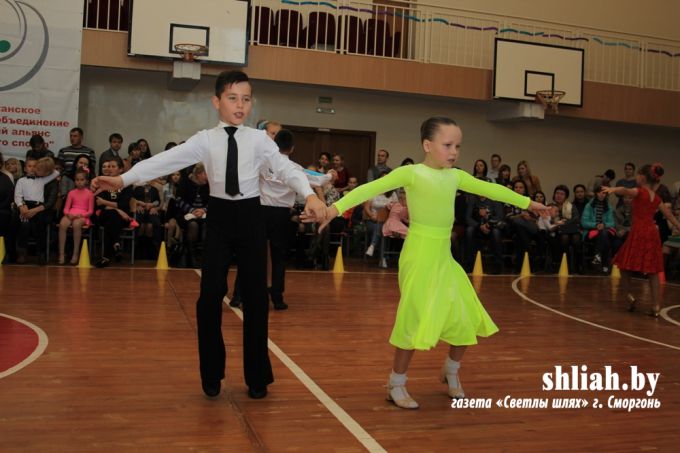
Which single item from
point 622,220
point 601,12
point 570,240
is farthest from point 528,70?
point 601,12

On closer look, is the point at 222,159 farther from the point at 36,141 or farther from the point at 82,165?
the point at 36,141

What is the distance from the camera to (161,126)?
15875 millimetres

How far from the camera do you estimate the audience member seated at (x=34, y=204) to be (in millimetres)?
10938

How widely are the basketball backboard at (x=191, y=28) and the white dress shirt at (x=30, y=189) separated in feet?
11.4

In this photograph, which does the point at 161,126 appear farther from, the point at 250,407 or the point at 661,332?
the point at 250,407

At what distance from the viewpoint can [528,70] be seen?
51.9 ft

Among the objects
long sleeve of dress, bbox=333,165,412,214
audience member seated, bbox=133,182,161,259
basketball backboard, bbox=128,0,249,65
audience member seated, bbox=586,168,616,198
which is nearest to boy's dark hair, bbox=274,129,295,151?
long sleeve of dress, bbox=333,165,412,214

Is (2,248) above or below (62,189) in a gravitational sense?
below

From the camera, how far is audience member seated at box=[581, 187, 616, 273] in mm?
13859

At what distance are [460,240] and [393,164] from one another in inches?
179

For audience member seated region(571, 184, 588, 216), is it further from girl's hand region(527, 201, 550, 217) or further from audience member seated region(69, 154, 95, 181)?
girl's hand region(527, 201, 550, 217)

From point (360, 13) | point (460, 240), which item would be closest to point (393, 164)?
point (360, 13)

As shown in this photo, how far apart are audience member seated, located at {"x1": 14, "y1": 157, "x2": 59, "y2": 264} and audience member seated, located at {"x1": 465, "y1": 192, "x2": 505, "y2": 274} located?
674 cm

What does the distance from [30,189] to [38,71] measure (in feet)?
8.38
